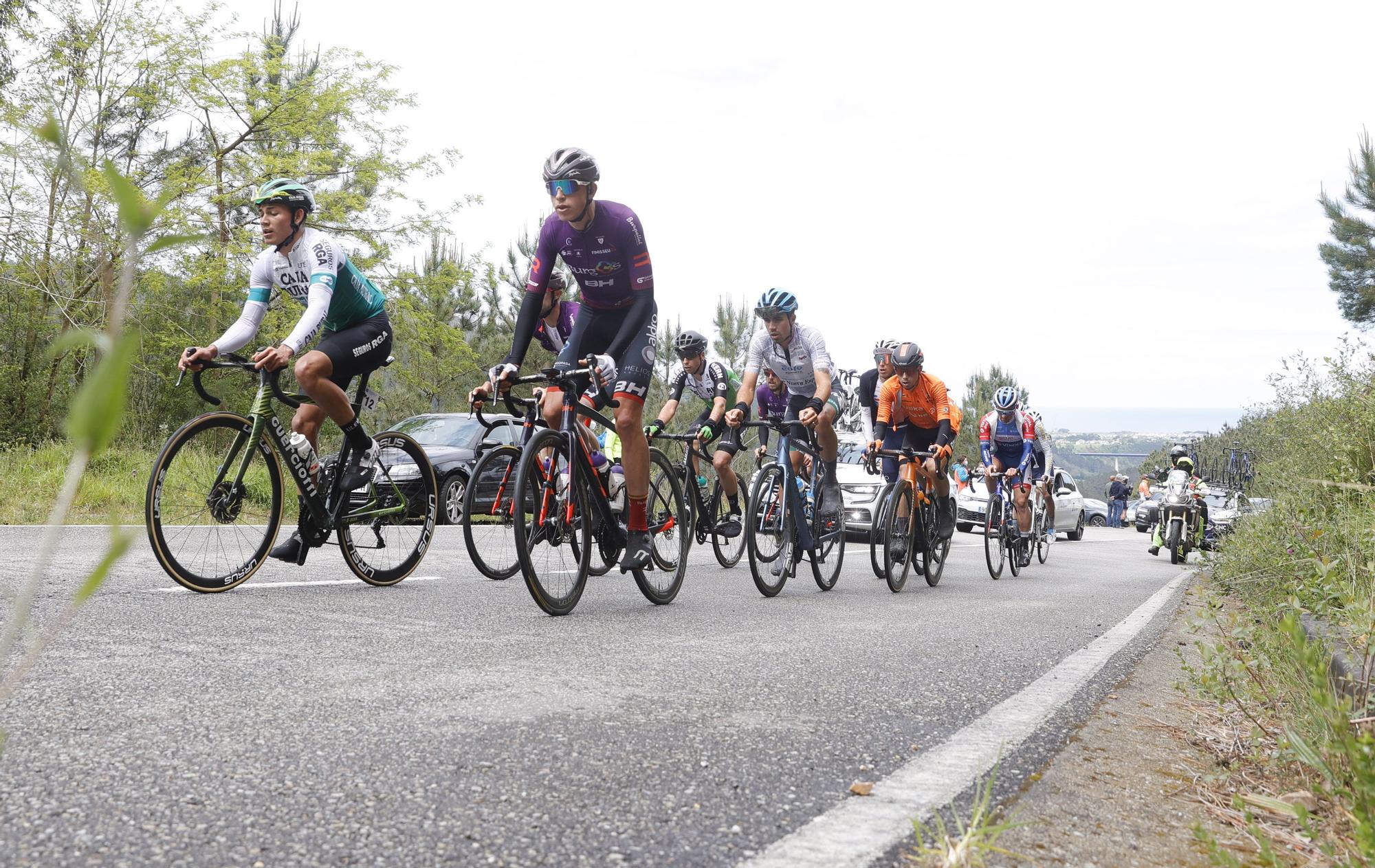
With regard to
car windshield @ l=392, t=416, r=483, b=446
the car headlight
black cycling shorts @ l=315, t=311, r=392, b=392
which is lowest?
the car headlight

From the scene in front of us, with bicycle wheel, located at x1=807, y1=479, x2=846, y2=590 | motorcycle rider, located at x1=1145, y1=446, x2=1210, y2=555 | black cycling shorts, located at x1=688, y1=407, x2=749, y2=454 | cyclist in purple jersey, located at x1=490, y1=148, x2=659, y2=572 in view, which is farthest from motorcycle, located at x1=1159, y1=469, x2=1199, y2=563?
cyclist in purple jersey, located at x1=490, y1=148, x2=659, y2=572

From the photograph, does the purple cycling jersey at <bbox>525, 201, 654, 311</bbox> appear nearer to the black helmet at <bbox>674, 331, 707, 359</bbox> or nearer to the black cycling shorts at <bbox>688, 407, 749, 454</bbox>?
the black cycling shorts at <bbox>688, 407, 749, 454</bbox>

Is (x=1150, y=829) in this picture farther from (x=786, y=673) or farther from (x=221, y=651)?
(x=221, y=651)

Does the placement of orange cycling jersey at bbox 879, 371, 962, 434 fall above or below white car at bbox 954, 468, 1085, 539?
above

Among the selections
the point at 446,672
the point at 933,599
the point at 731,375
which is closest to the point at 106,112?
the point at 731,375

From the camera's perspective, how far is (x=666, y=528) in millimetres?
6434

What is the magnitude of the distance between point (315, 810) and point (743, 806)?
0.86m

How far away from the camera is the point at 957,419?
9.48m

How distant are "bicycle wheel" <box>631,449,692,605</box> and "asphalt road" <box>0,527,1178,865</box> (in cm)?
34

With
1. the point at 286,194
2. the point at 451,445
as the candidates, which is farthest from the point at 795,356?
the point at 451,445

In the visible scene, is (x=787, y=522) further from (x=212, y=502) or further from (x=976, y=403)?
(x=976, y=403)

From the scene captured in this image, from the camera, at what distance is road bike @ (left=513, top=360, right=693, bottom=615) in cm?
508

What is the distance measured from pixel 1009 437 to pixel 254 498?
9650 millimetres

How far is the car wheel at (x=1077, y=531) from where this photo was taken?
25359mm
